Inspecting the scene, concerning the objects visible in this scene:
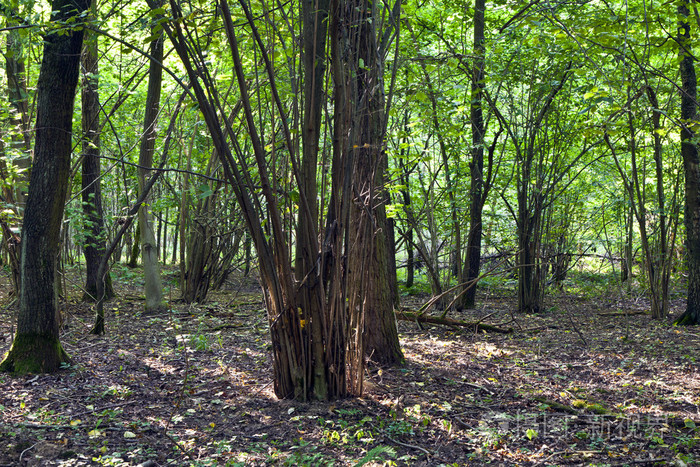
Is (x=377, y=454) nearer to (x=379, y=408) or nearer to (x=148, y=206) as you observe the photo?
(x=379, y=408)

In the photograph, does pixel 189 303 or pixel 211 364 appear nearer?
pixel 211 364

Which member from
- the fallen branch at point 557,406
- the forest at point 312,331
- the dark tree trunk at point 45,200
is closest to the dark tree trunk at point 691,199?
the forest at point 312,331

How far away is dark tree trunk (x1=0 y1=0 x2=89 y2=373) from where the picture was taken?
3.78 meters

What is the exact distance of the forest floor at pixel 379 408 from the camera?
8.24 feet

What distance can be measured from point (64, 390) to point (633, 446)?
133 inches

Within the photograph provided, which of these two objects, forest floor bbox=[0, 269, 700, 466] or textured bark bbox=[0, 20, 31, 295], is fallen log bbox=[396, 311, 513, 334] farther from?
textured bark bbox=[0, 20, 31, 295]

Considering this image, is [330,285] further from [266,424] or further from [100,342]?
[100,342]

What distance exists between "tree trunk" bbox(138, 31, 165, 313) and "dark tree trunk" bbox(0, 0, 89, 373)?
178 cm

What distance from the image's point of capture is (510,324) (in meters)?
6.32

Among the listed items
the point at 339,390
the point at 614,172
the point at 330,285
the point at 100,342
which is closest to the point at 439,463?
the point at 339,390

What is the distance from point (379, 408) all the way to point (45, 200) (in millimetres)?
2766

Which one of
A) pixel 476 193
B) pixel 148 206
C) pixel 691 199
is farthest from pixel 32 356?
pixel 691 199

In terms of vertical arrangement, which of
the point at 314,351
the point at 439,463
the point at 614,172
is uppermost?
the point at 614,172

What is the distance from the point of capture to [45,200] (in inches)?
150
